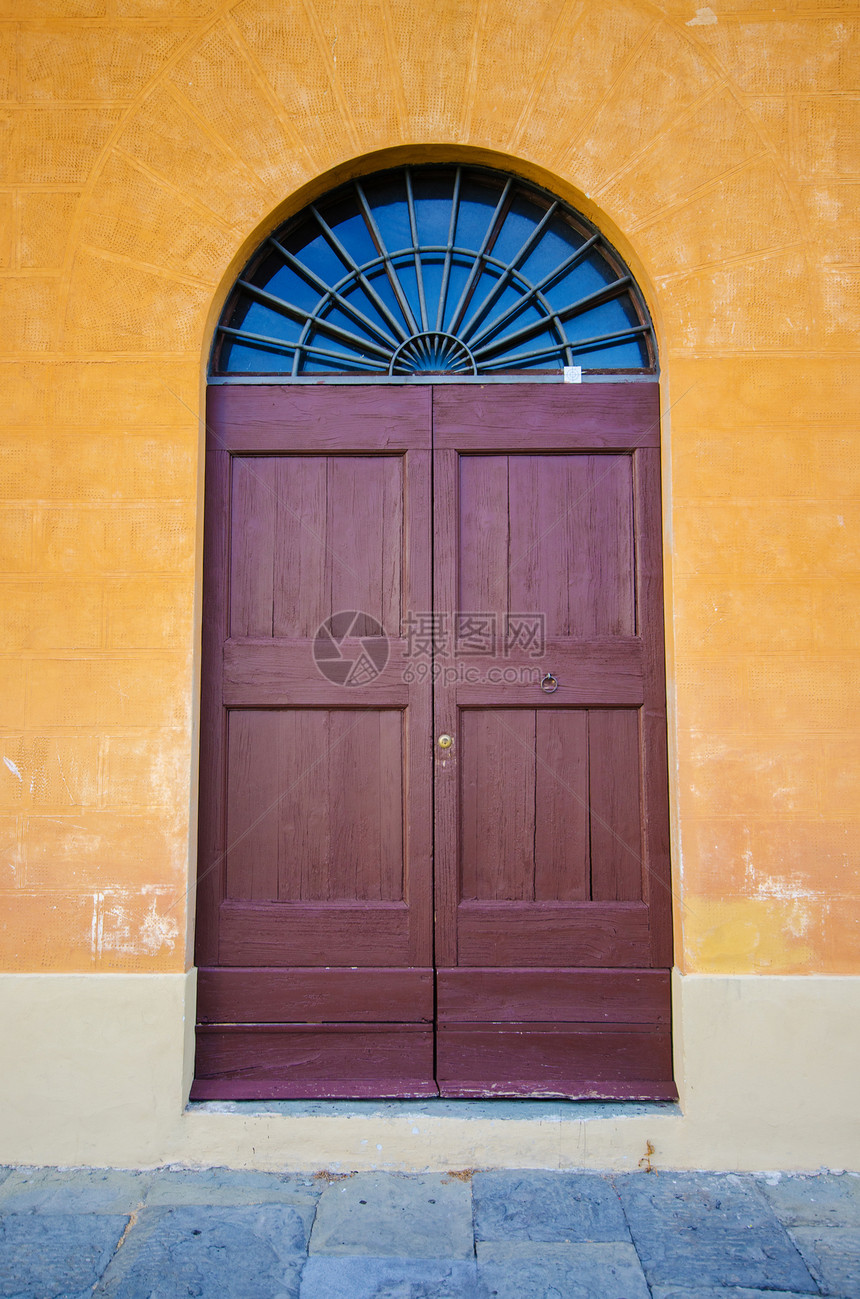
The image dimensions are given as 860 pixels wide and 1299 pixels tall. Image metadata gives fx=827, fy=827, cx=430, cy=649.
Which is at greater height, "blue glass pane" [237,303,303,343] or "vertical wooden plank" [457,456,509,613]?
"blue glass pane" [237,303,303,343]

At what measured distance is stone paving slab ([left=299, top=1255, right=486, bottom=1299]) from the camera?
2.33m

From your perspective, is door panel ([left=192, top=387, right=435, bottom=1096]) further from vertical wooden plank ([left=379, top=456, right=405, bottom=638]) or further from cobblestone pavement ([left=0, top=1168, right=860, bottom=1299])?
cobblestone pavement ([left=0, top=1168, right=860, bottom=1299])

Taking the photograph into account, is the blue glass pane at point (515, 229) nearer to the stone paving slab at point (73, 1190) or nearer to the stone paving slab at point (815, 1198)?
the stone paving slab at point (815, 1198)

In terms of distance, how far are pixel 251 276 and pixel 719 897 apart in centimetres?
306

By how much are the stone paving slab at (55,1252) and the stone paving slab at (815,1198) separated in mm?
2123

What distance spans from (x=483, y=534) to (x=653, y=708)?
A: 961mm

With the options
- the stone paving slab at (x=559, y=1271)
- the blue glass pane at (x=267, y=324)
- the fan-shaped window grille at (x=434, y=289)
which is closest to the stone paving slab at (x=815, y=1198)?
the stone paving slab at (x=559, y=1271)

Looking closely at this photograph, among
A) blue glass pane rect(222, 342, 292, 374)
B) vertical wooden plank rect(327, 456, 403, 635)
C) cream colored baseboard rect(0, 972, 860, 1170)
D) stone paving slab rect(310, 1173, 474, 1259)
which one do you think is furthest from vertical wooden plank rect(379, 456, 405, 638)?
stone paving slab rect(310, 1173, 474, 1259)

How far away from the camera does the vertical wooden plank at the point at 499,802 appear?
3.22 m

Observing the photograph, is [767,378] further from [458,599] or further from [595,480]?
[458,599]

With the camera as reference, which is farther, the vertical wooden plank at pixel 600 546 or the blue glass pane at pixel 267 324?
the blue glass pane at pixel 267 324

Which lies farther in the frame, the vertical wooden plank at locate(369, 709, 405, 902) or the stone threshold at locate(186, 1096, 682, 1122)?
the vertical wooden plank at locate(369, 709, 405, 902)

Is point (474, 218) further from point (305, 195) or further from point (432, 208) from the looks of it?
point (305, 195)

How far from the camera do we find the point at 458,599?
3279 mm
